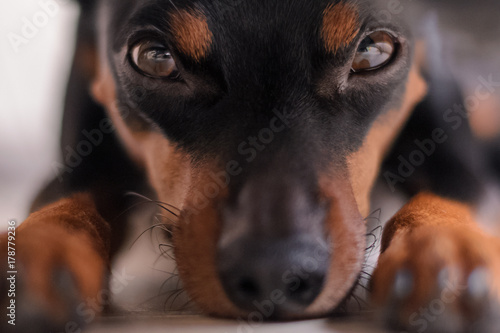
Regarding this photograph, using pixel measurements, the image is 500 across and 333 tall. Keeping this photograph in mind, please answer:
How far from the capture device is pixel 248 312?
49.4 inches

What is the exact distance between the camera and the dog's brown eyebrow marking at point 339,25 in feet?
4.77

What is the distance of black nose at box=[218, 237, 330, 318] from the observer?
1.17 m

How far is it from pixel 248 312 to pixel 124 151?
103cm

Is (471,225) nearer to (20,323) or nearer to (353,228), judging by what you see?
(353,228)

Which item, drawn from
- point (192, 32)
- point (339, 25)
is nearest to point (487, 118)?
point (339, 25)

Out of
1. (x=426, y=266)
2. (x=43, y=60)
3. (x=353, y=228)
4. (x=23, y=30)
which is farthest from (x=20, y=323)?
(x=43, y=60)

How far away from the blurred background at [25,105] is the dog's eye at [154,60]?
586mm

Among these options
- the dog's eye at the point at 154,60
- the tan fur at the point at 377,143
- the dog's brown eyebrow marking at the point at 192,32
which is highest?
the dog's brown eyebrow marking at the point at 192,32

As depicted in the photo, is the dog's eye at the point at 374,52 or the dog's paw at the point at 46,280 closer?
the dog's paw at the point at 46,280

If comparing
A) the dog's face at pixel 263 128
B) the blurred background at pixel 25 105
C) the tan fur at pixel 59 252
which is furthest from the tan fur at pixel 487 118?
the blurred background at pixel 25 105

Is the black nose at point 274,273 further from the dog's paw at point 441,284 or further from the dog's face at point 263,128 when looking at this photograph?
the dog's paw at point 441,284

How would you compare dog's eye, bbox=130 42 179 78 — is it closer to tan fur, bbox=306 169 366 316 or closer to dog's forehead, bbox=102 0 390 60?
dog's forehead, bbox=102 0 390 60

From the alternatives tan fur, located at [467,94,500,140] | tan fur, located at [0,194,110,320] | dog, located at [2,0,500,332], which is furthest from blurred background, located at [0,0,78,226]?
tan fur, located at [467,94,500,140]

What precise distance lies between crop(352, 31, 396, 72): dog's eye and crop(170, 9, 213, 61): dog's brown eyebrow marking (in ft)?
1.55
